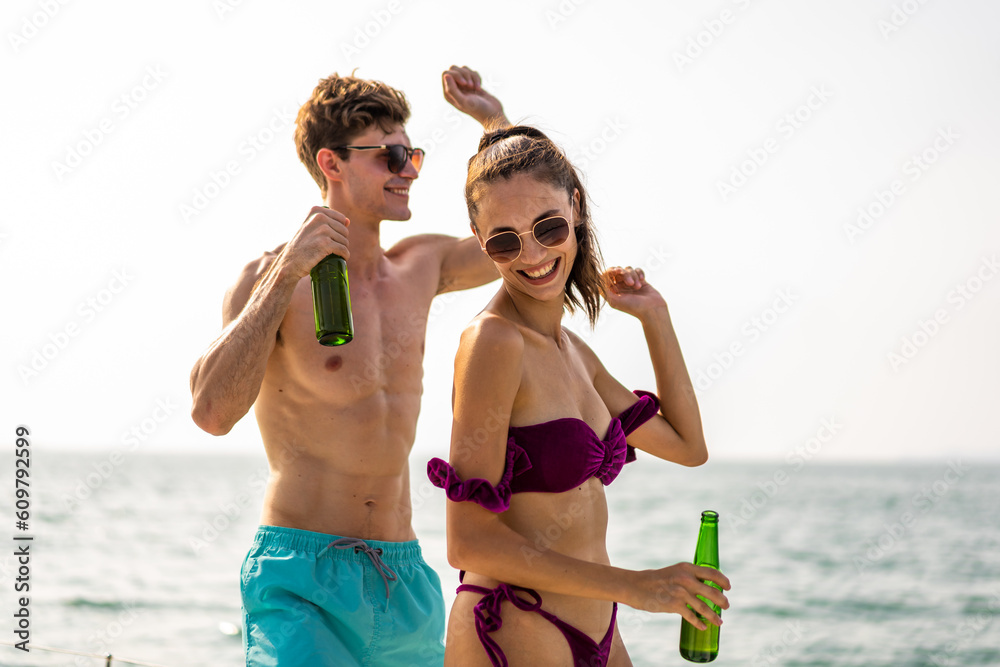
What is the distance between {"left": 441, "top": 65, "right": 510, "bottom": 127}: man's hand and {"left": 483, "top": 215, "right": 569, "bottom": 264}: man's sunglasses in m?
1.52

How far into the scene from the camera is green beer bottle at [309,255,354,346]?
2910mm

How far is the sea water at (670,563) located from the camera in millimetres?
13953

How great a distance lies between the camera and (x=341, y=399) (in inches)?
134

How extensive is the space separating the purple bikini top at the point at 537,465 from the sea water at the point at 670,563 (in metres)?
2.34

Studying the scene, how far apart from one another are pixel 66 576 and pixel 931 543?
2281cm

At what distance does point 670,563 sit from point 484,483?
22356 millimetres

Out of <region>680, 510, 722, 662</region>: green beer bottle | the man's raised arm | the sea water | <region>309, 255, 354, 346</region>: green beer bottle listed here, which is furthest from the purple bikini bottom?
the sea water

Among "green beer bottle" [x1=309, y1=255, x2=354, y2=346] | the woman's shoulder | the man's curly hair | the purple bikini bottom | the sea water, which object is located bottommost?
the purple bikini bottom

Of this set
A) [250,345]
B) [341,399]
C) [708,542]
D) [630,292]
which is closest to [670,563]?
[341,399]

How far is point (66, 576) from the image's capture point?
18.8 m

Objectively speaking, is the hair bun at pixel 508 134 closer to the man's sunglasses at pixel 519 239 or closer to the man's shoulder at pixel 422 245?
the man's sunglasses at pixel 519 239

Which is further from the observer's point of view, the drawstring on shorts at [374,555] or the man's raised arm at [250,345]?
the drawstring on shorts at [374,555]

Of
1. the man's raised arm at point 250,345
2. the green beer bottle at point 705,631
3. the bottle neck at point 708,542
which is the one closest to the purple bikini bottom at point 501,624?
the green beer bottle at point 705,631

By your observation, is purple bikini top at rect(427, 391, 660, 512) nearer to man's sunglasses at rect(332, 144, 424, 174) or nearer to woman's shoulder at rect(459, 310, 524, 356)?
woman's shoulder at rect(459, 310, 524, 356)
